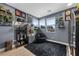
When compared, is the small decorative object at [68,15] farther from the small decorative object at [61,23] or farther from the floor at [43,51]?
the floor at [43,51]

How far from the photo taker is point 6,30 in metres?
1.76

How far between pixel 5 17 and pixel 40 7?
0.57 meters

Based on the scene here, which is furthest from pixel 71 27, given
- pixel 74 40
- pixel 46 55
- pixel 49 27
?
pixel 46 55

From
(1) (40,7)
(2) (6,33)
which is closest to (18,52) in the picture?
(2) (6,33)

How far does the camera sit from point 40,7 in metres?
1.82

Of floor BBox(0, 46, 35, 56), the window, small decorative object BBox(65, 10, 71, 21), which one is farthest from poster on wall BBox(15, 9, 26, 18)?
small decorative object BBox(65, 10, 71, 21)

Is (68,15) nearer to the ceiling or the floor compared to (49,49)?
nearer to the ceiling

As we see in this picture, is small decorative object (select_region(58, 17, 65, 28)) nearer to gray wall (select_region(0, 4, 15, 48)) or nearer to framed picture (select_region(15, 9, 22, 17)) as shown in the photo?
framed picture (select_region(15, 9, 22, 17))

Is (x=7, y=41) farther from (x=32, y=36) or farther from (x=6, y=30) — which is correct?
(x=32, y=36)

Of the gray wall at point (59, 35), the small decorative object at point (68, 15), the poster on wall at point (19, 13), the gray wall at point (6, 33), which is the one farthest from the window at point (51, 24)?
the gray wall at point (6, 33)

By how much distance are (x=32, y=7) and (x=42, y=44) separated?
623 millimetres

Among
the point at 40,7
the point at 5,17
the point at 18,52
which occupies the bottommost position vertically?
the point at 18,52

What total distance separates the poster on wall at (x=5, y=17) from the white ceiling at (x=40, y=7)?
0.47 ft

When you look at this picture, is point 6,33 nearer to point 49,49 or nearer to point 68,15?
point 49,49
